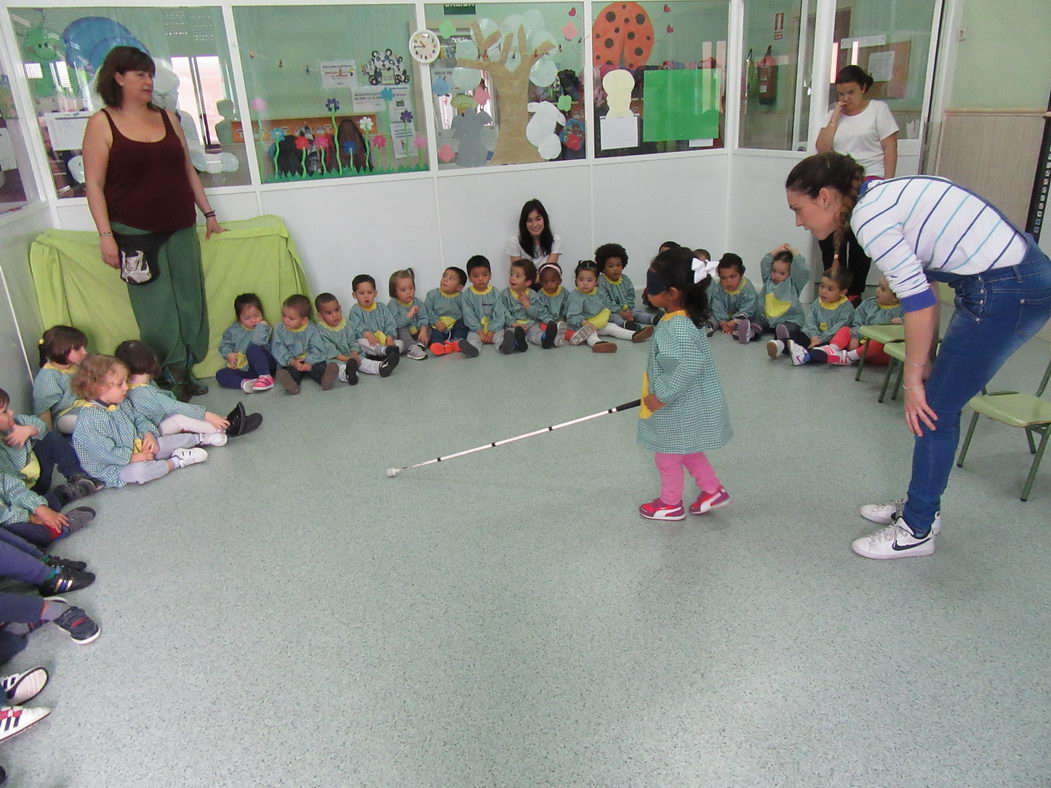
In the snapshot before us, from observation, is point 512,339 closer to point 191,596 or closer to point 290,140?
point 290,140

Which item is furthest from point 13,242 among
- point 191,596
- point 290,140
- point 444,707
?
point 444,707

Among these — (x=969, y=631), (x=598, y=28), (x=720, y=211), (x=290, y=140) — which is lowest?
(x=969, y=631)

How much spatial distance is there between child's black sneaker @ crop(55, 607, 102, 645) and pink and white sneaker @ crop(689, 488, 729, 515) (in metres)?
1.93

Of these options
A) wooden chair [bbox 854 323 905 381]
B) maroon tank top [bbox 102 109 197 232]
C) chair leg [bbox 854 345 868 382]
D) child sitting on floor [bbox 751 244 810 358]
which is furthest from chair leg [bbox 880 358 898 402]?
maroon tank top [bbox 102 109 197 232]

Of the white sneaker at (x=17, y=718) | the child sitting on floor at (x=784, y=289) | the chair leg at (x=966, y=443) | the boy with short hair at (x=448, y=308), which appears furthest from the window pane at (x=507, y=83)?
the white sneaker at (x=17, y=718)

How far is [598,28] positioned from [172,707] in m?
4.88

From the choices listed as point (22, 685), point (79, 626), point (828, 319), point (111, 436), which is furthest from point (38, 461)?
point (828, 319)

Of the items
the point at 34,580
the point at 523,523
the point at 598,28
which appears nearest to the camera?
the point at 34,580

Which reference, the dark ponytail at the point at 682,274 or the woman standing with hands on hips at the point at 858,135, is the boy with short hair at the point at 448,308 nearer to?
A: the woman standing with hands on hips at the point at 858,135

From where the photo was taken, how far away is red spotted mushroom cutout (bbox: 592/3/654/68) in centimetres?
525

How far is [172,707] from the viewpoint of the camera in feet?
6.38

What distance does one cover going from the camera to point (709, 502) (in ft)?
8.80

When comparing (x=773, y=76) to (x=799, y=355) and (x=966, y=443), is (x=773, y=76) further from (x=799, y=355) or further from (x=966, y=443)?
(x=966, y=443)

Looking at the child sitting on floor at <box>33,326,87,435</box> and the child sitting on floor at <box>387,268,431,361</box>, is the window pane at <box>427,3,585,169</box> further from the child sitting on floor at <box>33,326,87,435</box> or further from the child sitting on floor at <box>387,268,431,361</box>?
the child sitting on floor at <box>33,326,87,435</box>
